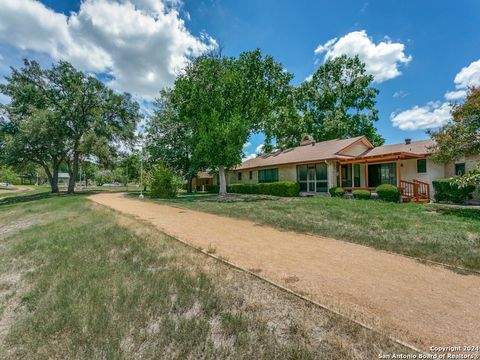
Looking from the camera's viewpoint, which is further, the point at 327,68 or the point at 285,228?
the point at 327,68

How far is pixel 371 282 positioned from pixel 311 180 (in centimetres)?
1634

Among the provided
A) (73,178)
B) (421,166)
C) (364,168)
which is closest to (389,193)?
(421,166)

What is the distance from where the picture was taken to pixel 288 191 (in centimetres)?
1933

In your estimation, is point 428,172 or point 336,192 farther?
point 336,192

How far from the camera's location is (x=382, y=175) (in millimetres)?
18016

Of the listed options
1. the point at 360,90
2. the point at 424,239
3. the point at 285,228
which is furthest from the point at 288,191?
the point at 360,90

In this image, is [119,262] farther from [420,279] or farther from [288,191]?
[288,191]

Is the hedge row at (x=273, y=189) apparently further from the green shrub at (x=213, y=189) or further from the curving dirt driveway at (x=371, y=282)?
the curving dirt driveway at (x=371, y=282)

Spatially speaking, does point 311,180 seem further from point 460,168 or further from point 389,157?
point 460,168

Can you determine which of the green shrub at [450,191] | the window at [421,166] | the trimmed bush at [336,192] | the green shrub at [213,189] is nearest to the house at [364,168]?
the window at [421,166]

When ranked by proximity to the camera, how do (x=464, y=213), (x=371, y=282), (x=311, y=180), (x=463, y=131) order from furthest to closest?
(x=311, y=180) < (x=463, y=131) < (x=464, y=213) < (x=371, y=282)

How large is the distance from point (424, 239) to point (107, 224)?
30.9 ft

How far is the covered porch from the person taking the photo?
1459cm

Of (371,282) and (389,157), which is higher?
(389,157)
